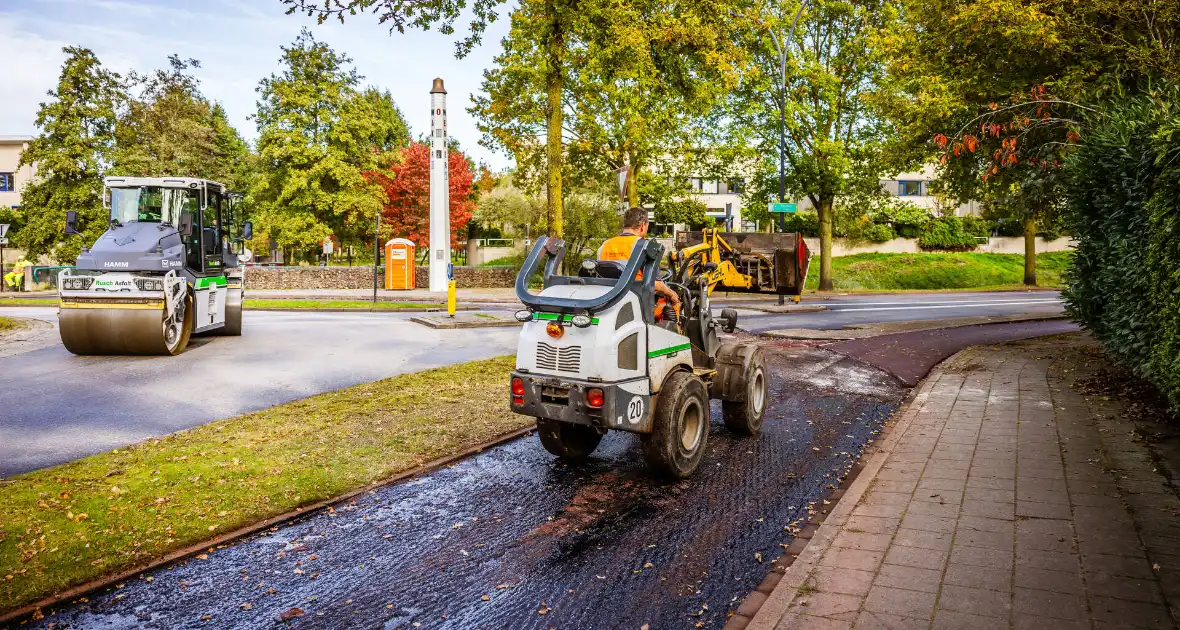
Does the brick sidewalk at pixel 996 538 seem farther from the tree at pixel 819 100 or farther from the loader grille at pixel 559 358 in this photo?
the tree at pixel 819 100

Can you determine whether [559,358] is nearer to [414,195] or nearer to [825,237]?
[825,237]

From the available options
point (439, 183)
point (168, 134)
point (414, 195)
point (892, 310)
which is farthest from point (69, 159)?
point (892, 310)

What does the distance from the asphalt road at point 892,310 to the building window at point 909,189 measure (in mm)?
28788

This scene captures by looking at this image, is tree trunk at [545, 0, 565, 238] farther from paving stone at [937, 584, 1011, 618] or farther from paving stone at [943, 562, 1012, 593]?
paving stone at [937, 584, 1011, 618]

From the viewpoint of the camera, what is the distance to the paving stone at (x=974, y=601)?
3.60 metres

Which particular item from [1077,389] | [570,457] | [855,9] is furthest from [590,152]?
[570,457]

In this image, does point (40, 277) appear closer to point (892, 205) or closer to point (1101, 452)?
point (1101, 452)

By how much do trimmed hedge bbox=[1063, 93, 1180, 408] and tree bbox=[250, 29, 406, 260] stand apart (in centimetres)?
3475

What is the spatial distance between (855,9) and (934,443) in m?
29.1

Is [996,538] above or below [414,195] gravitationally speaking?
below

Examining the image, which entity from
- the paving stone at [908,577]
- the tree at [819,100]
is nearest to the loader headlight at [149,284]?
the paving stone at [908,577]

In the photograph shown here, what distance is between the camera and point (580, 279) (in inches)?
230

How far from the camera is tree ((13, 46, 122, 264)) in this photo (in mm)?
37844

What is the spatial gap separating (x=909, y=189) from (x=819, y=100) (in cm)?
3060
